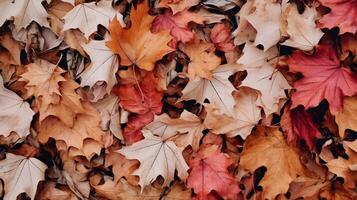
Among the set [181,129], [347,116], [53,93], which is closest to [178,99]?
[181,129]

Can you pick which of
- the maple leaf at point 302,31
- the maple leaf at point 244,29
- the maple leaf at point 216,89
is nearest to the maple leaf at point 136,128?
the maple leaf at point 216,89

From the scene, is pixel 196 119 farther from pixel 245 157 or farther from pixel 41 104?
pixel 41 104

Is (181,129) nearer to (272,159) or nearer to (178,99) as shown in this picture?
(178,99)

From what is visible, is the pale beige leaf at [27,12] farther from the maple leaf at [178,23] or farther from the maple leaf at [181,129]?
the maple leaf at [181,129]

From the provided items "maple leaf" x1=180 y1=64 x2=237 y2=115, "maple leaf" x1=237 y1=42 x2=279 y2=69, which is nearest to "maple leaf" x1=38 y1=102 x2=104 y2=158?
"maple leaf" x1=180 y1=64 x2=237 y2=115

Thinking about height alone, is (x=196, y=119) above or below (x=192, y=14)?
below

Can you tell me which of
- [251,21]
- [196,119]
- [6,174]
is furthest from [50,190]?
[251,21]
